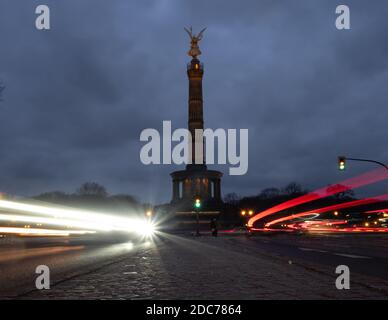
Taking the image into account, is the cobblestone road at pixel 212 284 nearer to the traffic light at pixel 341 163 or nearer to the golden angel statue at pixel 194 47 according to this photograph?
the traffic light at pixel 341 163

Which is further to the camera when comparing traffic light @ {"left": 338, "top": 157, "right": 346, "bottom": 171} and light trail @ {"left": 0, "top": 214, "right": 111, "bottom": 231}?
traffic light @ {"left": 338, "top": 157, "right": 346, "bottom": 171}

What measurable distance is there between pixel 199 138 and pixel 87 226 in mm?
36296

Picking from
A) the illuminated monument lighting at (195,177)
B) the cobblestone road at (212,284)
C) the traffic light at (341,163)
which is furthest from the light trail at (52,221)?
the illuminated monument lighting at (195,177)

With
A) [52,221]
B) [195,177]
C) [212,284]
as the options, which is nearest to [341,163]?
[52,221]

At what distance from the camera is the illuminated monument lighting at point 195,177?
85381mm

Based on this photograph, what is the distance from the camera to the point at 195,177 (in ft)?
286

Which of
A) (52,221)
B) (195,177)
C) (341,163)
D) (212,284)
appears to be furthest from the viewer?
(195,177)

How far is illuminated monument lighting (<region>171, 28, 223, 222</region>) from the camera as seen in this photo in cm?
8538

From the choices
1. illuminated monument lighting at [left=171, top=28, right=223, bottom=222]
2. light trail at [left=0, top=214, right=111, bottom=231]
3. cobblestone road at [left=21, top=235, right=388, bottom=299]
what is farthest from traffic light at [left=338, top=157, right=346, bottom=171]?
illuminated monument lighting at [left=171, top=28, right=223, bottom=222]

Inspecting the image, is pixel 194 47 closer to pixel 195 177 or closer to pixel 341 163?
pixel 195 177

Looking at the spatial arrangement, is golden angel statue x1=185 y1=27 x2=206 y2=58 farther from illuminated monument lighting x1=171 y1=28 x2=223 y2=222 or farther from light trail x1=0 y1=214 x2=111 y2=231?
light trail x1=0 y1=214 x2=111 y2=231
